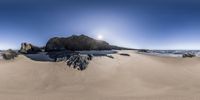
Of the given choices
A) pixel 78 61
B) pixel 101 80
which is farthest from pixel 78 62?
pixel 101 80

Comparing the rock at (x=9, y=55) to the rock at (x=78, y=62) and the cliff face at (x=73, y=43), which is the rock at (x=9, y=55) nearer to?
the cliff face at (x=73, y=43)

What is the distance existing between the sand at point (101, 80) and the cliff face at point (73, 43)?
3310 millimetres

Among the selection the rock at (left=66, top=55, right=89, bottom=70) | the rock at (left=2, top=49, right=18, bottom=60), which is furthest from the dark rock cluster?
the rock at (left=2, top=49, right=18, bottom=60)

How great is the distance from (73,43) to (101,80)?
6048 mm

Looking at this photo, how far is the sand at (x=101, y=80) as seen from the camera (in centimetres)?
1045

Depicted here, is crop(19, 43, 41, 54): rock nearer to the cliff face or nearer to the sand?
the cliff face

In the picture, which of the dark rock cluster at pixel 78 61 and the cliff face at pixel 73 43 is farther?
the cliff face at pixel 73 43

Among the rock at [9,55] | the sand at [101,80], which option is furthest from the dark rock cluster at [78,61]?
the rock at [9,55]

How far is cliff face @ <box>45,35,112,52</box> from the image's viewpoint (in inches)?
659

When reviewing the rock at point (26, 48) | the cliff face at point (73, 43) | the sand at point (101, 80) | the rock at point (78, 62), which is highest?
the cliff face at point (73, 43)

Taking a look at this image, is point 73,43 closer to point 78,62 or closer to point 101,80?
point 78,62

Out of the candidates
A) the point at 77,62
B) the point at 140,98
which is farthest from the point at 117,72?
the point at 140,98

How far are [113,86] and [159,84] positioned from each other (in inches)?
98.9

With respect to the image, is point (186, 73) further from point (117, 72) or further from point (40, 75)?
point (40, 75)
